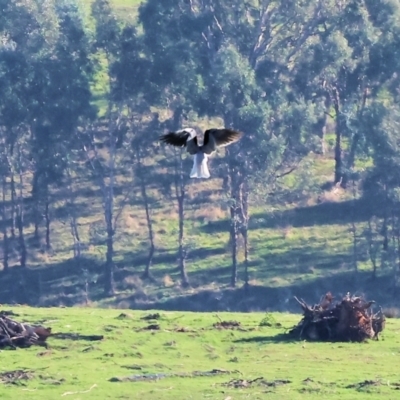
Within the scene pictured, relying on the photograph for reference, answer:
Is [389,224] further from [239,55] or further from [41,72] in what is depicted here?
[41,72]

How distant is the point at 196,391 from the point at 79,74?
31053 millimetres

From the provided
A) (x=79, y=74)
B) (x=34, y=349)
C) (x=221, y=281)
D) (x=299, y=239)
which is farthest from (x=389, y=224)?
(x=34, y=349)

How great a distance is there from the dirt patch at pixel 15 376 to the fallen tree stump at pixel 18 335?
191 centimetres

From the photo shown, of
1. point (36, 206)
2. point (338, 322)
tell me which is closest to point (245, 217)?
point (36, 206)

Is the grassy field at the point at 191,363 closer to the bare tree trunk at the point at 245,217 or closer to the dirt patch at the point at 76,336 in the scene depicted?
the dirt patch at the point at 76,336

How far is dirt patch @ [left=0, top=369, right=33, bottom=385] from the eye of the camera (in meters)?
21.0

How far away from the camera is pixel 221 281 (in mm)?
47938

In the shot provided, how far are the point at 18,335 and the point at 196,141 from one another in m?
8.60

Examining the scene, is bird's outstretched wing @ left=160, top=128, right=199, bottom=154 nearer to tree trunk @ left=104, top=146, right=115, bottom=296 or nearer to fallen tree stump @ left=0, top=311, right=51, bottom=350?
fallen tree stump @ left=0, top=311, right=51, bottom=350

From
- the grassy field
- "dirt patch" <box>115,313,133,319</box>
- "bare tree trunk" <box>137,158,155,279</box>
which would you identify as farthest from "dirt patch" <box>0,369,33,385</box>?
"bare tree trunk" <box>137,158,155,279</box>

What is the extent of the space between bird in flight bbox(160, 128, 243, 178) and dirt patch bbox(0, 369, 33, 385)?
610 cm

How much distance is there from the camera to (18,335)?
23656mm

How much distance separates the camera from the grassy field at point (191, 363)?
2051cm

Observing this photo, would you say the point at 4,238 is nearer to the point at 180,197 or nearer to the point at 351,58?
the point at 180,197
